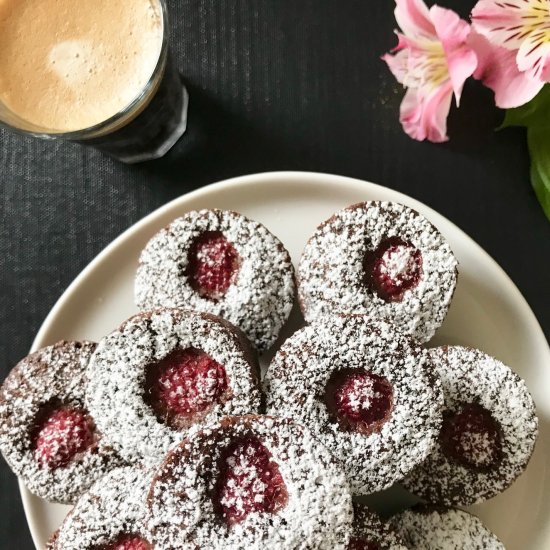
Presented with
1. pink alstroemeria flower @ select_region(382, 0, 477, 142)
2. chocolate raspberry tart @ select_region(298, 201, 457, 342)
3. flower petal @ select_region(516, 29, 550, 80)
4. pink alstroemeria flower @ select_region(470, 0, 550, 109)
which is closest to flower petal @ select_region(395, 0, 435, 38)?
pink alstroemeria flower @ select_region(382, 0, 477, 142)

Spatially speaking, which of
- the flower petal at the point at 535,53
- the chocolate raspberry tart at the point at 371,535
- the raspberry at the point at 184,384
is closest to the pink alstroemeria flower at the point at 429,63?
the flower petal at the point at 535,53

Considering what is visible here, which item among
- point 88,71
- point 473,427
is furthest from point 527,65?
point 88,71

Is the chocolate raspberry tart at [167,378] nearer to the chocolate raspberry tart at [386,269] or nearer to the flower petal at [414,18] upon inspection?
the chocolate raspberry tart at [386,269]

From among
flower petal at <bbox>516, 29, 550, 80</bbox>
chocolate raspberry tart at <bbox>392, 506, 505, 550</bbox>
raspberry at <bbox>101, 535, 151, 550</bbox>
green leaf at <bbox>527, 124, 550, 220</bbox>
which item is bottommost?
chocolate raspberry tart at <bbox>392, 506, 505, 550</bbox>

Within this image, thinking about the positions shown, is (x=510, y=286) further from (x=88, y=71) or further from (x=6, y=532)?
(x=6, y=532)

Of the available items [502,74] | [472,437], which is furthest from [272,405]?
[502,74]

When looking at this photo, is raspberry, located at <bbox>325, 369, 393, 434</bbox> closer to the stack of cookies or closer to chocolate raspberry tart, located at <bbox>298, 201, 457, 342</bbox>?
the stack of cookies
